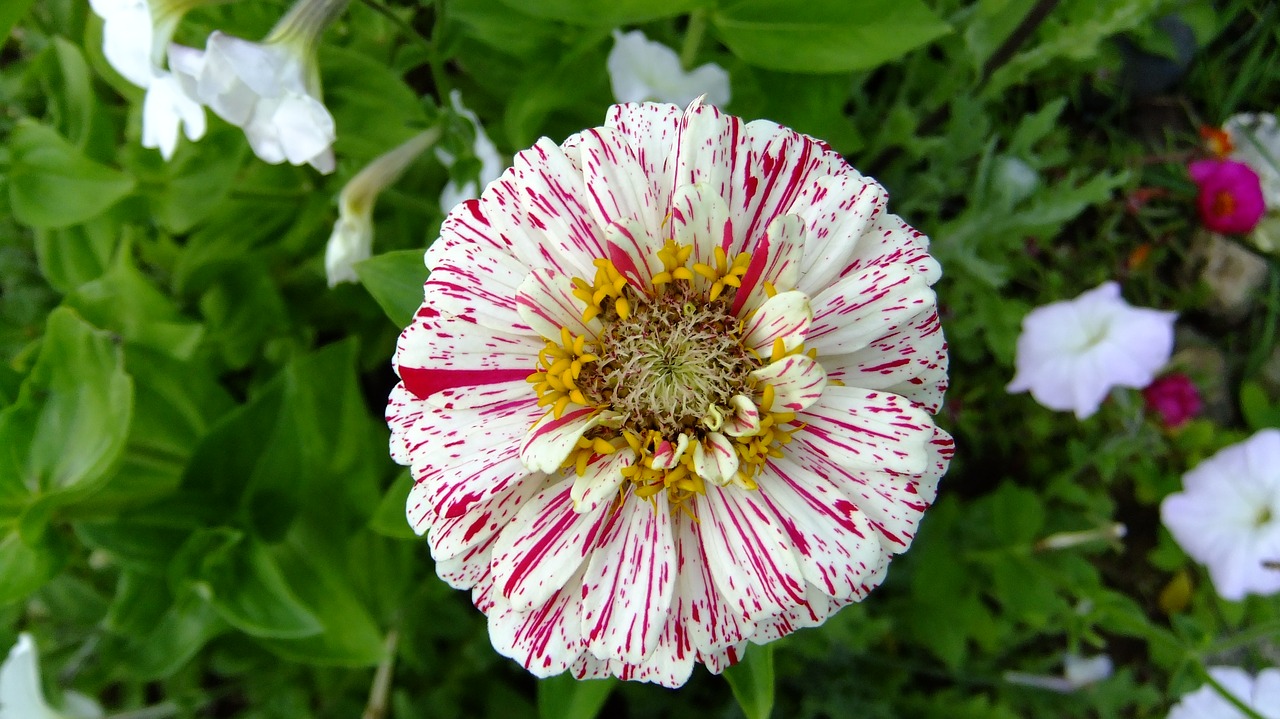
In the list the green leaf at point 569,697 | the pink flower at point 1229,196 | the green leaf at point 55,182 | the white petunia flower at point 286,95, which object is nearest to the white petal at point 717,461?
the green leaf at point 569,697

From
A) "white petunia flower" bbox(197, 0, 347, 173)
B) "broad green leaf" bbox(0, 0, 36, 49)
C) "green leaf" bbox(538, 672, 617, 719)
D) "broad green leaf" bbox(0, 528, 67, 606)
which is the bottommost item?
"green leaf" bbox(538, 672, 617, 719)

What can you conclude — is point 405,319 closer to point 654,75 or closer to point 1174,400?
point 654,75

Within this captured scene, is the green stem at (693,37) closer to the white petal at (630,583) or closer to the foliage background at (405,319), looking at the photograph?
the foliage background at (405,319)

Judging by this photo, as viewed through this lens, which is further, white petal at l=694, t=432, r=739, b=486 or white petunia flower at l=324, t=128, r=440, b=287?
white petunia flower at l=324, t=128, r=440, b=287

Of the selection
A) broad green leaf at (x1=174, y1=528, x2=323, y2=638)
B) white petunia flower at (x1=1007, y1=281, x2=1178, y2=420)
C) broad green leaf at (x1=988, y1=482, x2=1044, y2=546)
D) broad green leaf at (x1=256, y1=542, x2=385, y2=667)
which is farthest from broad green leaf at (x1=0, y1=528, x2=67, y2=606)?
broad green leaf at (x1=988, y1=482, x2=1044, y2=546)

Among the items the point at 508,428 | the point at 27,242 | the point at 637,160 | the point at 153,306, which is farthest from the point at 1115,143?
the point at 27,242

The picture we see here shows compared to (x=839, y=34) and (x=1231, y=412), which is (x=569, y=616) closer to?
(x=839, y=34)

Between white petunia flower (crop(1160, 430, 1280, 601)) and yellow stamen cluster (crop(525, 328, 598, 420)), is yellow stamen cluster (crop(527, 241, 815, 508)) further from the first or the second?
white petunia flower (crop(1160, 430, 1280, 601))
